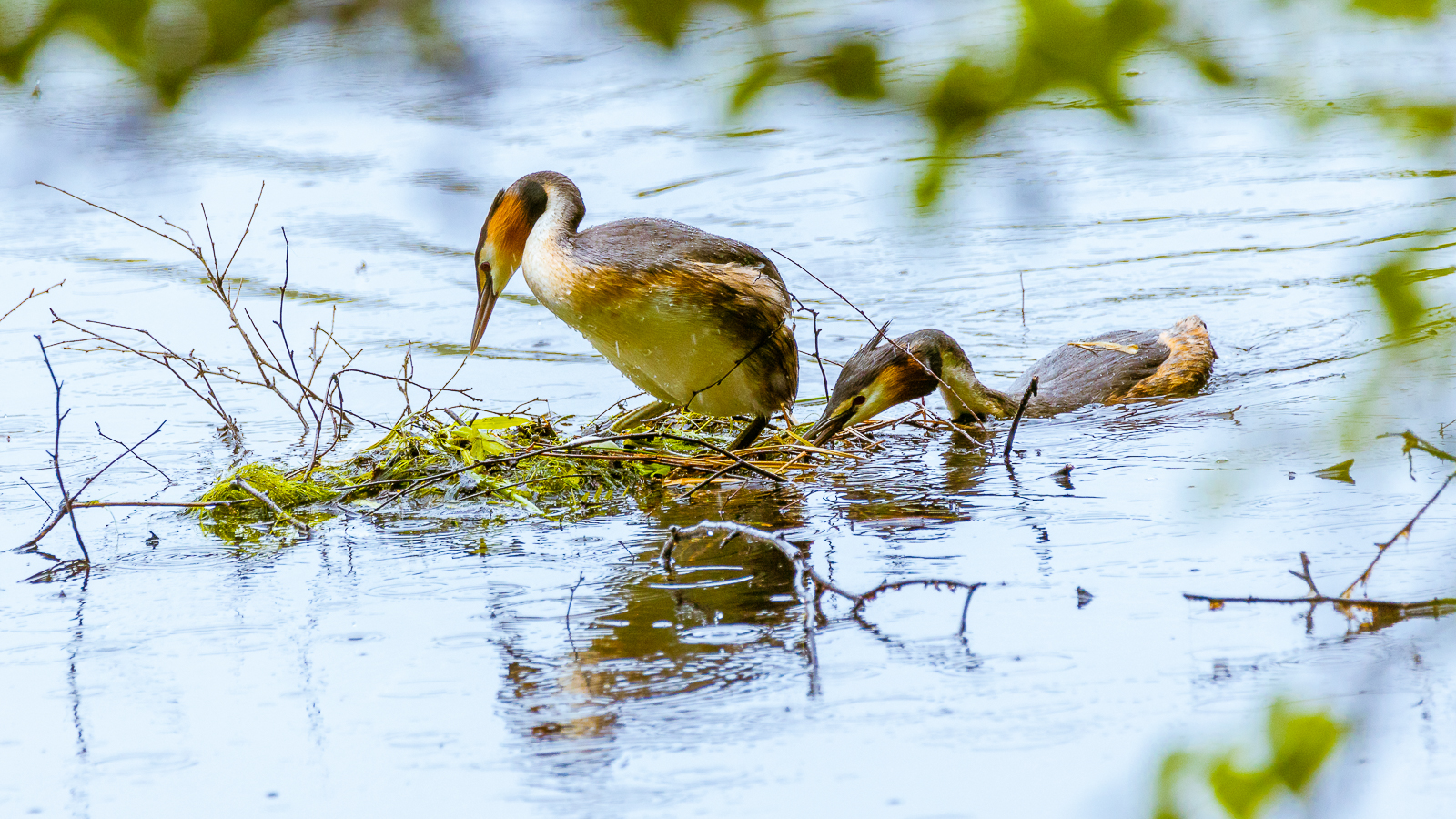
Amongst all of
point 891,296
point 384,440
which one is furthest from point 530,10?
point 891,296

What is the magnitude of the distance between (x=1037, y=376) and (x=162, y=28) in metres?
6.01

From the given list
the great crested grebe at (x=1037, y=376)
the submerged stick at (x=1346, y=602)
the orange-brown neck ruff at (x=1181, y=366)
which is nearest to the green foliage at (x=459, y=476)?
the great crested grebe at (x=1037, y=376)

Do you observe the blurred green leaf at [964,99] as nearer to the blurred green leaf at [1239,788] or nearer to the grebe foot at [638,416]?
the blurred green leaf at [1239,788]

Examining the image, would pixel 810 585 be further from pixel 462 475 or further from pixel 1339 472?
pixel 1339 472

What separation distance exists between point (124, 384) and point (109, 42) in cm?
697

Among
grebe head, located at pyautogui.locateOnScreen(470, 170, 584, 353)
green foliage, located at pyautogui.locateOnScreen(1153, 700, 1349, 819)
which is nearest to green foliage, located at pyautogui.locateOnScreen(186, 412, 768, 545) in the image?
grebe head, located at pyautogui.locateOnScreen(470, 170, 584, 353)

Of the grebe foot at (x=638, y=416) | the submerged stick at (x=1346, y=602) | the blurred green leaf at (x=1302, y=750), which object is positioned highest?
the grebe foot at (x=638, y=416)

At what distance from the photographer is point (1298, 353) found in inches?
320

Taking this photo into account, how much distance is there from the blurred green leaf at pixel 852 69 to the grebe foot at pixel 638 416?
463 cm

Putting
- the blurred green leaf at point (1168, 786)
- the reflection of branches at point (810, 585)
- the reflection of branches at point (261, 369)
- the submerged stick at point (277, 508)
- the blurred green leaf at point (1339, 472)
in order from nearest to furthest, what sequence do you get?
the blurred green leaf at point (1168, 786) < the reflection of branches at point (810, 585) < the blurred green leaf at point (1339, 472) < the submerged stick at point (277, 508) < the reflection of branches at point (261, 369)

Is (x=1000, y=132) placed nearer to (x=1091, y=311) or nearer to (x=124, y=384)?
(x=124, y=384)

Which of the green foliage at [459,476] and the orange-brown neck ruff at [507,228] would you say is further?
the orange-brown neck ruff at [507,228]

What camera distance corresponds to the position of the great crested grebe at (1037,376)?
237 inches

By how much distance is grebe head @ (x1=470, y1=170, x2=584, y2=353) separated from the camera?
18.1 ft
